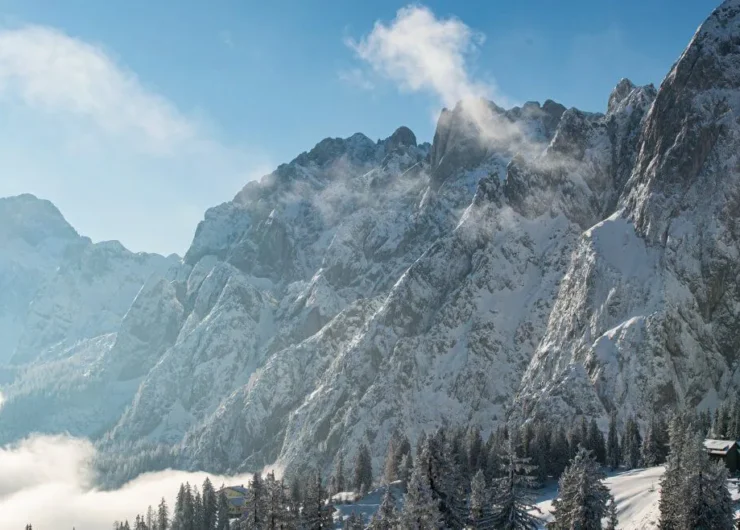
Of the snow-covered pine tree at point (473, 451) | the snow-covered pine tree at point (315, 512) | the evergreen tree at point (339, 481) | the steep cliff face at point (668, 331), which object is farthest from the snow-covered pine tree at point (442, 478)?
the steep cliff face at point (668, 331)

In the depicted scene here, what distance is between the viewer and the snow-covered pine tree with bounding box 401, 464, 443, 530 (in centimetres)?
4728

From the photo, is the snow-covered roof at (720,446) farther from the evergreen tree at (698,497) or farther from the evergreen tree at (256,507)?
the evergreen tree at (256,507)

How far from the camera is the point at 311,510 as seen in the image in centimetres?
6044

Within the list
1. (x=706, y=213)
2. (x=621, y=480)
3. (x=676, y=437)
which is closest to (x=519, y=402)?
(x=706, y=213)

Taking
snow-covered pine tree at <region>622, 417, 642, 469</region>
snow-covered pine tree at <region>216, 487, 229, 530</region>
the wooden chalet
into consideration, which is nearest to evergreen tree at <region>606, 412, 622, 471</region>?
snow-covered pine tree at <region>622, 417, 642, 469</region>

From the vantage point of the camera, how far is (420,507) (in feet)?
155

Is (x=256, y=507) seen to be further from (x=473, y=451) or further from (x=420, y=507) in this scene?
(x=473, y=451)

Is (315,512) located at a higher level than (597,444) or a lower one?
lower

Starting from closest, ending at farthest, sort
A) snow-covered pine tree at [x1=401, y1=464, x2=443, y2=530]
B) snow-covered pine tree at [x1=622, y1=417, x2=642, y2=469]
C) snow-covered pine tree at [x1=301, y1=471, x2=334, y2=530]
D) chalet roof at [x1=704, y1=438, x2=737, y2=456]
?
snow-covered pine tree at [x1=401, y1=464, x2=443, y2=530], snow-covered pine tree at [x1=301, y1=471, x2=334, y2=530], chalet roof at [x1=704, y1=438, x2=737, y2=456], snow-covered pine tree at [x1=622, y1=417, x2=642, y2=469]

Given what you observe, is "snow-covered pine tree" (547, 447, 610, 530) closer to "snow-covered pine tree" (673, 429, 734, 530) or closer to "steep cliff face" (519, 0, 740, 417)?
"snow-covered pine tree" (673, 429, 734, 530)

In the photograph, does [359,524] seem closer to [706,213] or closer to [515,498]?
[515,498]

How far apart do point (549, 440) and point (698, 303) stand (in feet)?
235

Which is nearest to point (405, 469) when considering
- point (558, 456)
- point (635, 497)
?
point (635, 497)

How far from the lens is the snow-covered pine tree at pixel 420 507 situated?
4728 cm
